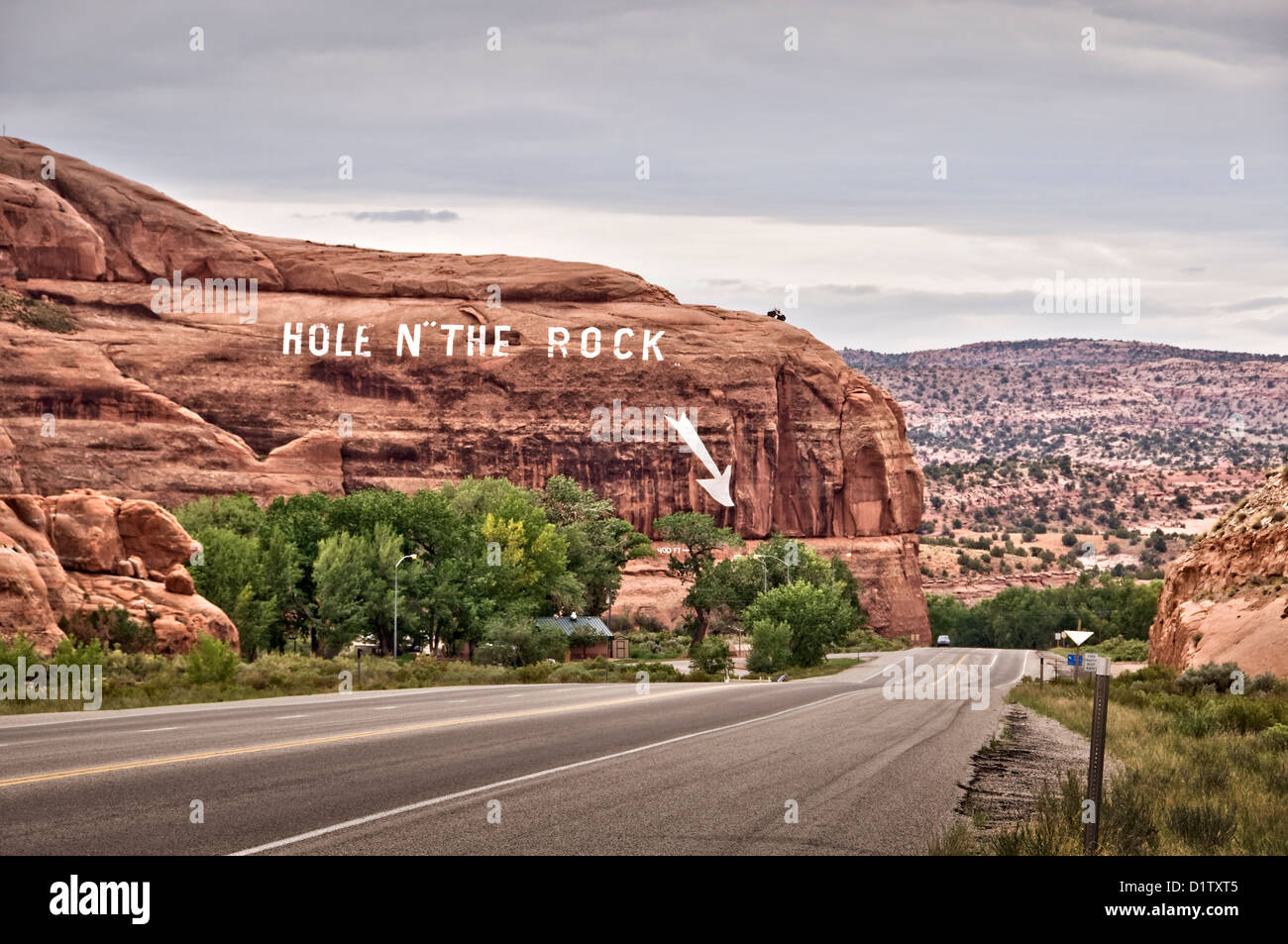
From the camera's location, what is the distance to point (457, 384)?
11712cm

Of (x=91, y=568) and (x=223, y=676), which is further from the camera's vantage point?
(x=91, y=568)

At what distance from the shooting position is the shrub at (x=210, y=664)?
32.9 metres

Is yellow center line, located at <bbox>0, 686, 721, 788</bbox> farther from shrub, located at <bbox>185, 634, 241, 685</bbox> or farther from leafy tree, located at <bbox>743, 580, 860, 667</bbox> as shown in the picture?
leafy tree, located at <bbox>743, 580, 860, 667</bbox>

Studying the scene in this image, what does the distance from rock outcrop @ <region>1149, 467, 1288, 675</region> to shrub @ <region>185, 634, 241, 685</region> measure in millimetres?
26594

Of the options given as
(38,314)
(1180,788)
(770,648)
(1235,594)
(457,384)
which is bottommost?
(770,648)

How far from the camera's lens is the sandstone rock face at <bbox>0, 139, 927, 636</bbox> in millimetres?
108000

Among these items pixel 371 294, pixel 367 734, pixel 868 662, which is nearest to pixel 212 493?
pixel 371 294

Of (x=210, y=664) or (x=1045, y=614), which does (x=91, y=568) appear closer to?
(x=210, y=664)

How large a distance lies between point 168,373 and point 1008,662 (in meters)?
73.0

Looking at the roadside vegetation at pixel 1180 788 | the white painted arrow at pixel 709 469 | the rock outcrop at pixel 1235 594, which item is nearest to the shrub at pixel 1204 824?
the roadside vegetation at pixel 1180 788

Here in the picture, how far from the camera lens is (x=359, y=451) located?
113375mm

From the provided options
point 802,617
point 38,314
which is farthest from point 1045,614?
point 38,314

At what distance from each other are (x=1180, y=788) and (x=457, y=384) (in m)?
106

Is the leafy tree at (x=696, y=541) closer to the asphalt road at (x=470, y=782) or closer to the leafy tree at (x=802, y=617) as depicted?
the leafy tree at (x=802, y=617)
